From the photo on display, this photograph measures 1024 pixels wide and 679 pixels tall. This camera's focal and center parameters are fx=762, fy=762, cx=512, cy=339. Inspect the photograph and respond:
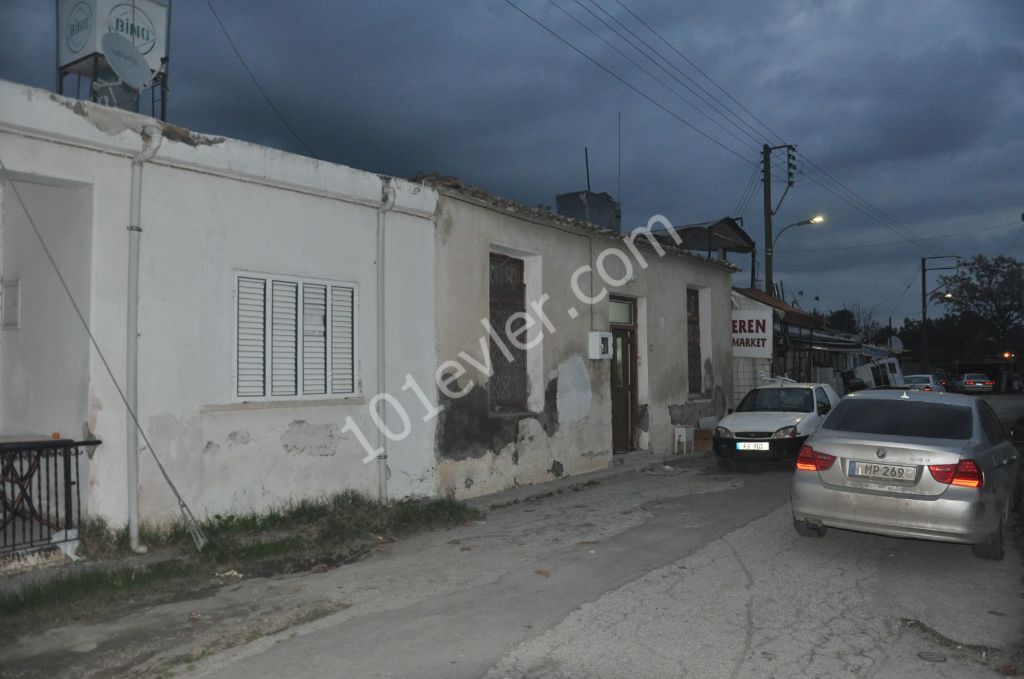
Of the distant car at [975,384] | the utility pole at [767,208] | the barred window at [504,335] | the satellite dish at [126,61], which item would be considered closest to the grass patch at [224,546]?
the barred window at [504,335]

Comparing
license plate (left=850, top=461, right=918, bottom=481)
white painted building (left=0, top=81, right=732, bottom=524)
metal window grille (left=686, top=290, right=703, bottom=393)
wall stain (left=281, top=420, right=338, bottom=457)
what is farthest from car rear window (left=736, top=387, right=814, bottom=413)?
wall stain (left=281, top=420, right=338, bottom=457)

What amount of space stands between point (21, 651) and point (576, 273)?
9657mm

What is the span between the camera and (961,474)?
628cm

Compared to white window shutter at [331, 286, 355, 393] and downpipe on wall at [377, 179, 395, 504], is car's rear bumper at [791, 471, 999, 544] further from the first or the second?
white window shutter at [331, 286, 355, 393]

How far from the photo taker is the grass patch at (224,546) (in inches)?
218

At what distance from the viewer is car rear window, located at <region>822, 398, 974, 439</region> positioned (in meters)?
6.95

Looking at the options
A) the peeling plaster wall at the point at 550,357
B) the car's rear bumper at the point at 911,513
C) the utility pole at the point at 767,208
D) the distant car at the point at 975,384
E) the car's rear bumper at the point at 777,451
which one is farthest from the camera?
the distant car at the point at 975,384

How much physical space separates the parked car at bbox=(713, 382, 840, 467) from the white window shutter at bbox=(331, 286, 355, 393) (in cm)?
666

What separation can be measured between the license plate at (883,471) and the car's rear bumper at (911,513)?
157 mm

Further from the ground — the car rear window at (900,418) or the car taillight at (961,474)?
the car rear window at (900,418)

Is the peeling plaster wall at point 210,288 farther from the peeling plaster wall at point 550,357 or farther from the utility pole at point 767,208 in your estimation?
the utility pole at point 767,208

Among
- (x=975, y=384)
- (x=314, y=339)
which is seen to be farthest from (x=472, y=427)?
(x=975, y=384)

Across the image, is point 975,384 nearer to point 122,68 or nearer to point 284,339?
point 284,339

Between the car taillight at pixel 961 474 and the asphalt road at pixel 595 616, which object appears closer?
the asphalt road at pixel 595 616
